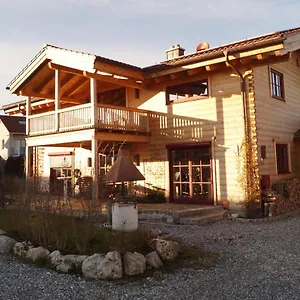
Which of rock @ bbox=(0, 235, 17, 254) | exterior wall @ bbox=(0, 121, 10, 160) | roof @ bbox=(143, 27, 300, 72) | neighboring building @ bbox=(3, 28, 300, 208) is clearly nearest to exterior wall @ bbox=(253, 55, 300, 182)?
neighboring building @ bbox=(3, 28, 300, 208)

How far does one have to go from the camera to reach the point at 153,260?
566cm

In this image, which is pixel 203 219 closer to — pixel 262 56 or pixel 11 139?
pixel 262 56

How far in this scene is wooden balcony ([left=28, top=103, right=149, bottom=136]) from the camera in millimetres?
12242

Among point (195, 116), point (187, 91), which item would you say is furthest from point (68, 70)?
point (195, 116)

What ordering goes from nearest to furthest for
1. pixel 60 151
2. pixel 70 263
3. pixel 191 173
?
1. pixel 70 263
2. pixel 191 173
3. pixel 60 151

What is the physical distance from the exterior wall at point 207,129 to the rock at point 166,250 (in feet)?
19.0

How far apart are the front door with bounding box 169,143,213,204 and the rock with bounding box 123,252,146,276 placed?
6.94m

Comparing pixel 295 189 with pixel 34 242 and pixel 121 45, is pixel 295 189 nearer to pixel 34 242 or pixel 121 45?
pixel 121 45

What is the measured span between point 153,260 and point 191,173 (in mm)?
7292

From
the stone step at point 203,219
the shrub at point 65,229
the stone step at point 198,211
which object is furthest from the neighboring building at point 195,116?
the shrub at point 65,229

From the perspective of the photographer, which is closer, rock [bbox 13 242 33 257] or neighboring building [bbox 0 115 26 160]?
rock [bbox 13 242 33 257]

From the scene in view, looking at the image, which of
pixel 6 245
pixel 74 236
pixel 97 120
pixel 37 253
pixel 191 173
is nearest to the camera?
pixel 37 253

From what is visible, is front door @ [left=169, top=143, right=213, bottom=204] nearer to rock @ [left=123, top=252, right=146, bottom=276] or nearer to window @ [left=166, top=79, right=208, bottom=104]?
window @ [left=166, top=79, right=208, bottom=104]

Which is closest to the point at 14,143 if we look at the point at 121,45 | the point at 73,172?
the point at 73,172
